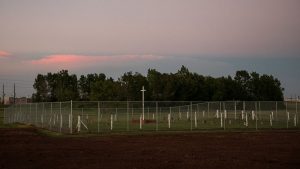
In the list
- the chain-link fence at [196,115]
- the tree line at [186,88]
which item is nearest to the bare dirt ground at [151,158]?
the chain-link fence at [196,115]

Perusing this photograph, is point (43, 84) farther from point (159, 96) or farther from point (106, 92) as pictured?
point (159, 96)

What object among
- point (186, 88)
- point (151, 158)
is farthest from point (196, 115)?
point (186, 88)

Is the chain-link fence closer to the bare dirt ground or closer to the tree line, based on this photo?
the bare dirt ground

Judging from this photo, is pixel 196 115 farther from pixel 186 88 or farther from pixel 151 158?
pixel 186 88

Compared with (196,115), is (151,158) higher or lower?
lower

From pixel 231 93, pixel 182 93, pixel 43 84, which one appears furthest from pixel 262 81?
pixel 43 84

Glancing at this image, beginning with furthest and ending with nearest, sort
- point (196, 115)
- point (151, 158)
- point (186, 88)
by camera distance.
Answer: point (186, 88) → point (196, 115) → point (151, 158)

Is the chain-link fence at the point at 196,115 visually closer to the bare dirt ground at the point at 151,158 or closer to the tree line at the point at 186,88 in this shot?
the bare dirt ground at the point at 151,158

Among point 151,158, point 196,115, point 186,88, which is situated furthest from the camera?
point 186,88

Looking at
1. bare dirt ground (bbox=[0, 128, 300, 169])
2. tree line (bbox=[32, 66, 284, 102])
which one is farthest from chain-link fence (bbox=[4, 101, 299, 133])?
tree line (bbox=[32, 66, 284, 102])

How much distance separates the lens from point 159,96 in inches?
3937

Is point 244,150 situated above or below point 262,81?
below

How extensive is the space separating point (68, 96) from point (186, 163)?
106100mm

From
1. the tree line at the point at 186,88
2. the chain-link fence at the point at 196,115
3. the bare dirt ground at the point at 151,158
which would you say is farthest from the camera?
the tree line at the point at 186,88
